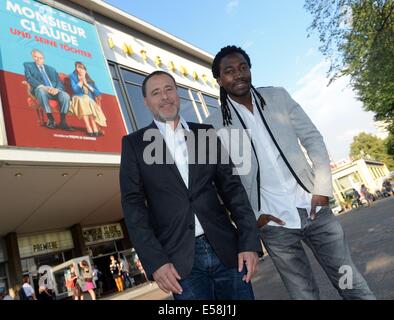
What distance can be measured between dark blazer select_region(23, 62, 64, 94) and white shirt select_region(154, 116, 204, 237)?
10.7 metres

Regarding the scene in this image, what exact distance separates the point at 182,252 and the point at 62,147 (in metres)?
10.6

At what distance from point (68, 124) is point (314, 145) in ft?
35.9

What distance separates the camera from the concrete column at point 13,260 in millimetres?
15133

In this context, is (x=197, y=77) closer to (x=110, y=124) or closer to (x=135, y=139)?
(x=110, y=124)

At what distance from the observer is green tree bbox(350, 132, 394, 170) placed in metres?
66.8

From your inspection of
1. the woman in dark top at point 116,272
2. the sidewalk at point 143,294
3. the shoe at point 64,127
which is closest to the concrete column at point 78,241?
the woman in dark top at point 116,272

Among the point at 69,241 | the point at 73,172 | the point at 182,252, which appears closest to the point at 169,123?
the point at 182,252

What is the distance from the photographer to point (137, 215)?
74.1 inches

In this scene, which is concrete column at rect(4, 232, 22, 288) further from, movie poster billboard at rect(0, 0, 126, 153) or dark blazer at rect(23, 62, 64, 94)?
dark blazer at rect(23, 62, 64, 94)

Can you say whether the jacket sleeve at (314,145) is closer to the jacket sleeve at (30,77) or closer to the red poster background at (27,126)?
the red poster background at (27,126)

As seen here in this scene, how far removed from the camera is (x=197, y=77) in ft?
73.5

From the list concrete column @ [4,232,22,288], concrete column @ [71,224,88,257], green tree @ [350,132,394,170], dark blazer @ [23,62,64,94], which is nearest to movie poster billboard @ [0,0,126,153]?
dark blazer @ [23,62,64,94]

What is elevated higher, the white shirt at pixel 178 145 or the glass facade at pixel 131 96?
the glass facade at pixel 131 96

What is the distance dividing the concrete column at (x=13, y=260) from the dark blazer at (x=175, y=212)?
15917 millimetres
